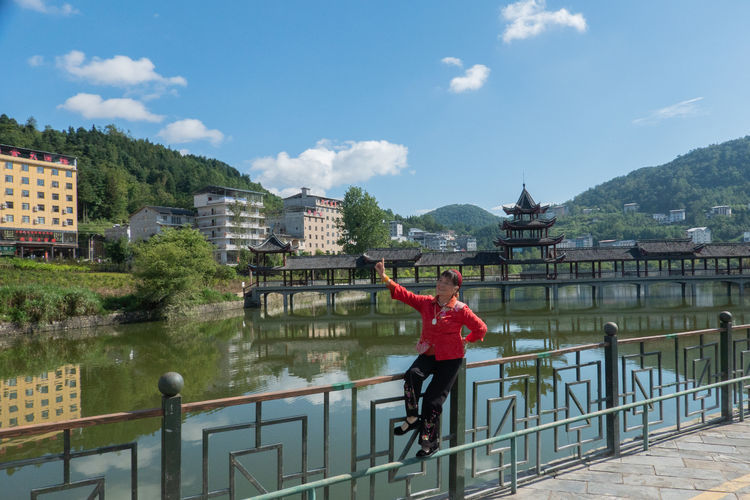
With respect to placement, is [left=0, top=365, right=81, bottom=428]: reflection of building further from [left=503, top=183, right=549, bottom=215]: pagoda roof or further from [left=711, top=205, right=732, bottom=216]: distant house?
[left=711, top=205, right=732, bottom=216]: distant house

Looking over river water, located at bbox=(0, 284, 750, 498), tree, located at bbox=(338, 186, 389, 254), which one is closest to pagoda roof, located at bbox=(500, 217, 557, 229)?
river water, located at bbox=(0, 284, 750, 498)

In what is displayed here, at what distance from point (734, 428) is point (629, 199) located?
157219 millimetres

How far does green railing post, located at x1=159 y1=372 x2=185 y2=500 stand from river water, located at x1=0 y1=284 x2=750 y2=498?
394 centimetres

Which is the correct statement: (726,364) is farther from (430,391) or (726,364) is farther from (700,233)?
(700,233)

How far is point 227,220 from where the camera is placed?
5097 cm

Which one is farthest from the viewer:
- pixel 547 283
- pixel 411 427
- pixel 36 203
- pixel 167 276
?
pixel 36 203

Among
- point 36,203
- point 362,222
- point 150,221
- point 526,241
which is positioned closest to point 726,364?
point 526,241

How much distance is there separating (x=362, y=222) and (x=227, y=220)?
16.8 m

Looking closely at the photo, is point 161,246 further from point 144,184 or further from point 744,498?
point 144,184

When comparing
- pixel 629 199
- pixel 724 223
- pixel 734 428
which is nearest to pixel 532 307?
pixel 734 428

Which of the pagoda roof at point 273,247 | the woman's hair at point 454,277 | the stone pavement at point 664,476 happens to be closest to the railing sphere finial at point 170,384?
the woman's hair at point 454,277

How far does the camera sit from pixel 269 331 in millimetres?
21688

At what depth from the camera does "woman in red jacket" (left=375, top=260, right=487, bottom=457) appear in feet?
9.18

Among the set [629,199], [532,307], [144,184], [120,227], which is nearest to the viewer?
[532,307]
